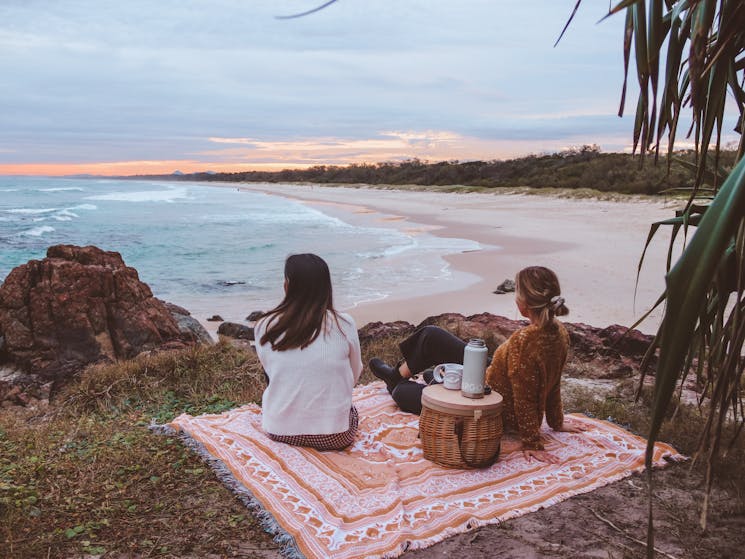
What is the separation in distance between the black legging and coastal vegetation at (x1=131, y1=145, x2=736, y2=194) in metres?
9.77

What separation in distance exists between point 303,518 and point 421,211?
88.0 ft

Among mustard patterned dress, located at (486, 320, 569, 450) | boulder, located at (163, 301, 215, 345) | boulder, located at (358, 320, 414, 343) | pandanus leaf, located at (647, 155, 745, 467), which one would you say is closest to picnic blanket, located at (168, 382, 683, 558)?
mustard patterned dress, located at (486, 320, 569, 450)

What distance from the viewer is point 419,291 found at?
1119cm

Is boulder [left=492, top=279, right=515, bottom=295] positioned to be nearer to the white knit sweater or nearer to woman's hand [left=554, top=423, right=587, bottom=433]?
woman's hand [left=554, top=423, right=587, bottom=433]

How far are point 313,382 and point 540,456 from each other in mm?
1374

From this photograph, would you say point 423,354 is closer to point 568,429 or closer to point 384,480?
point 568,429

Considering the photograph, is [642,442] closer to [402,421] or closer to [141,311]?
[402,421]

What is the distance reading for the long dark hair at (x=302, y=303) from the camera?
11.5ft

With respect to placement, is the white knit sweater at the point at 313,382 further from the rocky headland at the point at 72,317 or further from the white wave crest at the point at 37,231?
the white wave crest at the point at 37,231

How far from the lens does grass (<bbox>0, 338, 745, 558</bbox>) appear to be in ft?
9.51

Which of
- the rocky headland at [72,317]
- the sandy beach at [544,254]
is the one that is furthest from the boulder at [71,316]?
the sandy beach at [544,254]

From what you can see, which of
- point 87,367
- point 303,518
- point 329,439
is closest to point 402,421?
point 329,439

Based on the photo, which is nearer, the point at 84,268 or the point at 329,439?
the point at 329,439

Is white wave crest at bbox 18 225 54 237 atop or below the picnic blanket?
below
